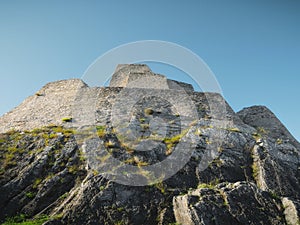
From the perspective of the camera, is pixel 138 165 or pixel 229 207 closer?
pixel 229 207

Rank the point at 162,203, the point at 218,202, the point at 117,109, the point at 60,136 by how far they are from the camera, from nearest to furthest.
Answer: the point at 218,202 < the point at 162,203 < the point at 60,136 < the point at 117,109

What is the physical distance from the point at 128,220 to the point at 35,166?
5917 mm

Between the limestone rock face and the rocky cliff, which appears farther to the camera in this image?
the rocky cliff

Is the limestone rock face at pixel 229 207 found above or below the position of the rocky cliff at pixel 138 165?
below

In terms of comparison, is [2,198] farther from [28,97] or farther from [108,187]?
[28,97]

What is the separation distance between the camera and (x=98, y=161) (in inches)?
530

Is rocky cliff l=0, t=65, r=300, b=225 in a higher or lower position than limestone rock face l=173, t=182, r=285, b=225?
higher

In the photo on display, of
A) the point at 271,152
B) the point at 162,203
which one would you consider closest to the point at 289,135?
the point at 271,152

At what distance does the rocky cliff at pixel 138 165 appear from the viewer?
35.2ft

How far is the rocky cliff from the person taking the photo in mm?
10727

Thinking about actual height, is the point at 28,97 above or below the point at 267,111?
above

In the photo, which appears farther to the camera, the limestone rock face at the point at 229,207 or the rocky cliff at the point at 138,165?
the rocky cliff at the point at 138,165

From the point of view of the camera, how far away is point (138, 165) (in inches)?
520

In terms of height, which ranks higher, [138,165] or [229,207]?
[138,165]
